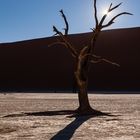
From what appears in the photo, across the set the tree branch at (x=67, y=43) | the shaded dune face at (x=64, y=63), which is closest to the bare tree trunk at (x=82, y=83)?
the tree branch at (x=67, y=43)

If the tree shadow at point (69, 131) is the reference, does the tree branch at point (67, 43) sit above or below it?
above

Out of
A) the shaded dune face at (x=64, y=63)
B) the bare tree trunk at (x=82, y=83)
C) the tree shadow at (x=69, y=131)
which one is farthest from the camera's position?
the shaded dune face at (x=64, y=63)

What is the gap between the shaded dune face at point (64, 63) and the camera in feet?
193

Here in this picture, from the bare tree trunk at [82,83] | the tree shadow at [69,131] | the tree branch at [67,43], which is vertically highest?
the tree branch at [67,43]

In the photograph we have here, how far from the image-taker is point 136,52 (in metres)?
59.7

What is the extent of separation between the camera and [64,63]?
2507 inches

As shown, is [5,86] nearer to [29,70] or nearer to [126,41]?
[29,70]

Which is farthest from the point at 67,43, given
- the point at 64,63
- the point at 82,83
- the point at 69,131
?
the point at 64,63

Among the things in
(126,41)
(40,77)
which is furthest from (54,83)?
(126,41)

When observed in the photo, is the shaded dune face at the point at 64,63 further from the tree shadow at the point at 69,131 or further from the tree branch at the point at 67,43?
the tree shadow at the point at 69,131

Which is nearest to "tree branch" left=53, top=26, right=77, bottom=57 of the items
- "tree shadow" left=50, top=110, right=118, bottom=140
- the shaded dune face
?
"tree shadow" left=50, top=110, right=118, bottom=140

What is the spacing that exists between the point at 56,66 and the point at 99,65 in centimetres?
666

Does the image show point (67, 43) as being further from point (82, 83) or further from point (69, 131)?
point (69, 131)

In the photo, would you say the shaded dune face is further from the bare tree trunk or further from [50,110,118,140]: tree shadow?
[50,110,118,140]: tree shadow
